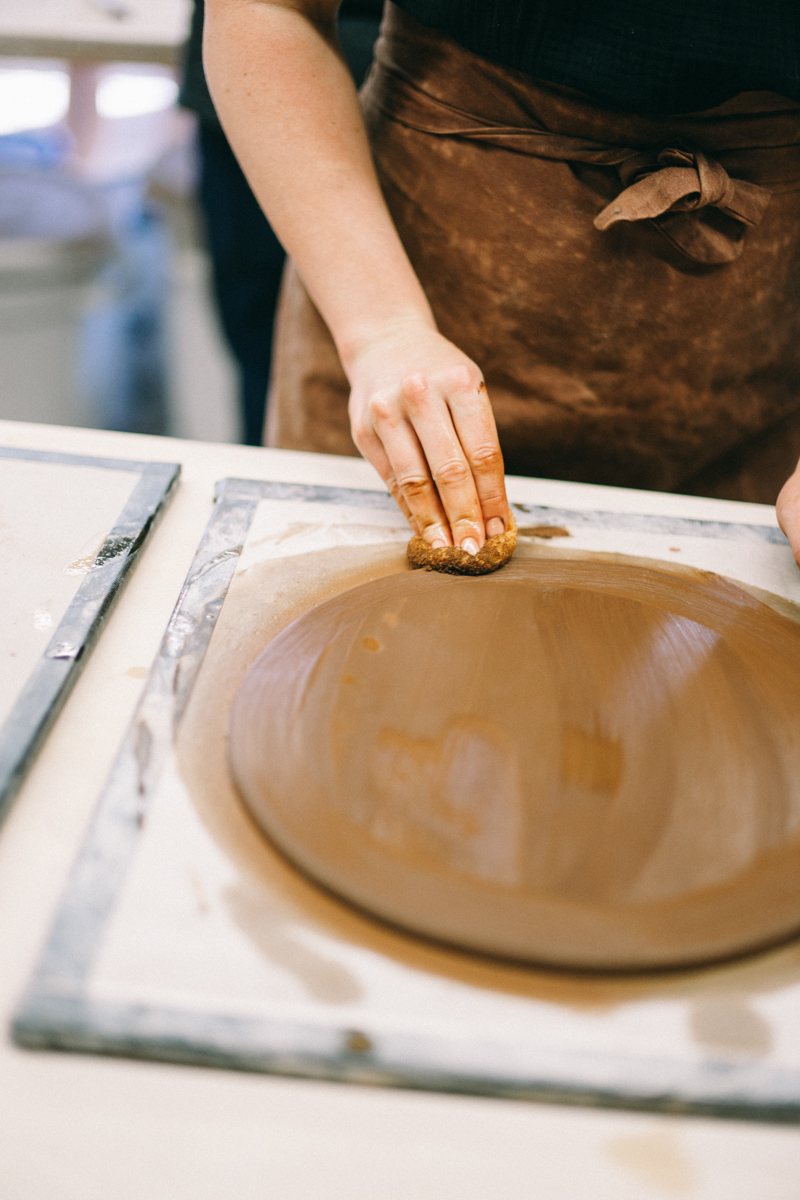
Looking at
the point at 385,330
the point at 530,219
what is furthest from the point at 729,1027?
the point at 530,219

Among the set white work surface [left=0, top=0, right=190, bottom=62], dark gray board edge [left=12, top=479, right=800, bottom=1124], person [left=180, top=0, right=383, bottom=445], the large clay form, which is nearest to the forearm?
the large clay form

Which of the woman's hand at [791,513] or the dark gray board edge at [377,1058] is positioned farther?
the woman's hand at [791,513]

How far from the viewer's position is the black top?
88 cm

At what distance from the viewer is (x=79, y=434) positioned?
1.11 meters

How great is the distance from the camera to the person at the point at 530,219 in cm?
90

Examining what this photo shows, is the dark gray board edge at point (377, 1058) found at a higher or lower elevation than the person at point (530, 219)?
lower

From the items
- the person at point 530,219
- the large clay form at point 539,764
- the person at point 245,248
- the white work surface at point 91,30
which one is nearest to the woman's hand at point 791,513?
the person at point 530,219

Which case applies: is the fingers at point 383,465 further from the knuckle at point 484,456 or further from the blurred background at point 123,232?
the blurred background at point 123,232

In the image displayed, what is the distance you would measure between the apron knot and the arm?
0.26 m

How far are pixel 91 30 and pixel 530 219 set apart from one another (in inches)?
64.9

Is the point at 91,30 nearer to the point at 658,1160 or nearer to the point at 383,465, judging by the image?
the point at 383,465

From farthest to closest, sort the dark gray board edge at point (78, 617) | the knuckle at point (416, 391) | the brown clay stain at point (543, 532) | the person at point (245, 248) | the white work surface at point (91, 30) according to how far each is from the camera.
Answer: the white work surface at point (91, 30)
the person at point (245, 248)
the brown clay stain at point (543, 532)
the knuckle at point (416, 391)
the dark gray board edge at point (78, 617)

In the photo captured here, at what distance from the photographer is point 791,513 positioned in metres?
0.94

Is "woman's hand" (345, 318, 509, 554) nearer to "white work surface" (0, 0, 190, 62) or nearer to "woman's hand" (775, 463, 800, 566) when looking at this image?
"woman's hand" (775, 463, 800, 566)
